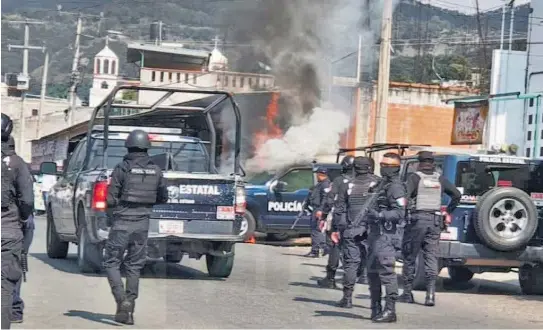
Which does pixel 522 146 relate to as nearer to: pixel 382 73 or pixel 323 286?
pixel 382 73

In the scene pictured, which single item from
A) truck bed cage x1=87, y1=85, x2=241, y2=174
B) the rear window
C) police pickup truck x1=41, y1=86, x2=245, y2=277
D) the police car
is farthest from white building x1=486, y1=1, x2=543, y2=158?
police pickup truck x1=41, y1=86, x2=245, y2=277

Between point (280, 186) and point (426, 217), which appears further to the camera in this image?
point (280, 186)

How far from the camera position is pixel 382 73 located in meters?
19.4

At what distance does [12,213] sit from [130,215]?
1.63m

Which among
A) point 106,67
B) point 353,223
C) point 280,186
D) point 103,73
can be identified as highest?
point 106,67

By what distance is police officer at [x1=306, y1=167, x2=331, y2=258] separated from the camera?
14.9m

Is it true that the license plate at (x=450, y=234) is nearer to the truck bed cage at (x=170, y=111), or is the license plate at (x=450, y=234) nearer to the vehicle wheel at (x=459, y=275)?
the vehicle wheel at (x=459, y=275)

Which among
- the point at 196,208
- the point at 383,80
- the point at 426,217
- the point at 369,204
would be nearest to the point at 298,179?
the point at 383,80

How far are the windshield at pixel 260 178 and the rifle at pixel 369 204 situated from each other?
10.2 meters

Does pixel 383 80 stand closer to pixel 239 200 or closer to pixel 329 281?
pixel 329 281

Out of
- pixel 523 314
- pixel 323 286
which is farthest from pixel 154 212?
pixel 523 314

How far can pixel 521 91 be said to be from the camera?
2992 cm

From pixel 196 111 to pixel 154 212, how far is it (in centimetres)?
283

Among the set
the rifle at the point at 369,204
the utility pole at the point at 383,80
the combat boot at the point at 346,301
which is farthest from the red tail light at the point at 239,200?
the utility pole at the point at 383,80
